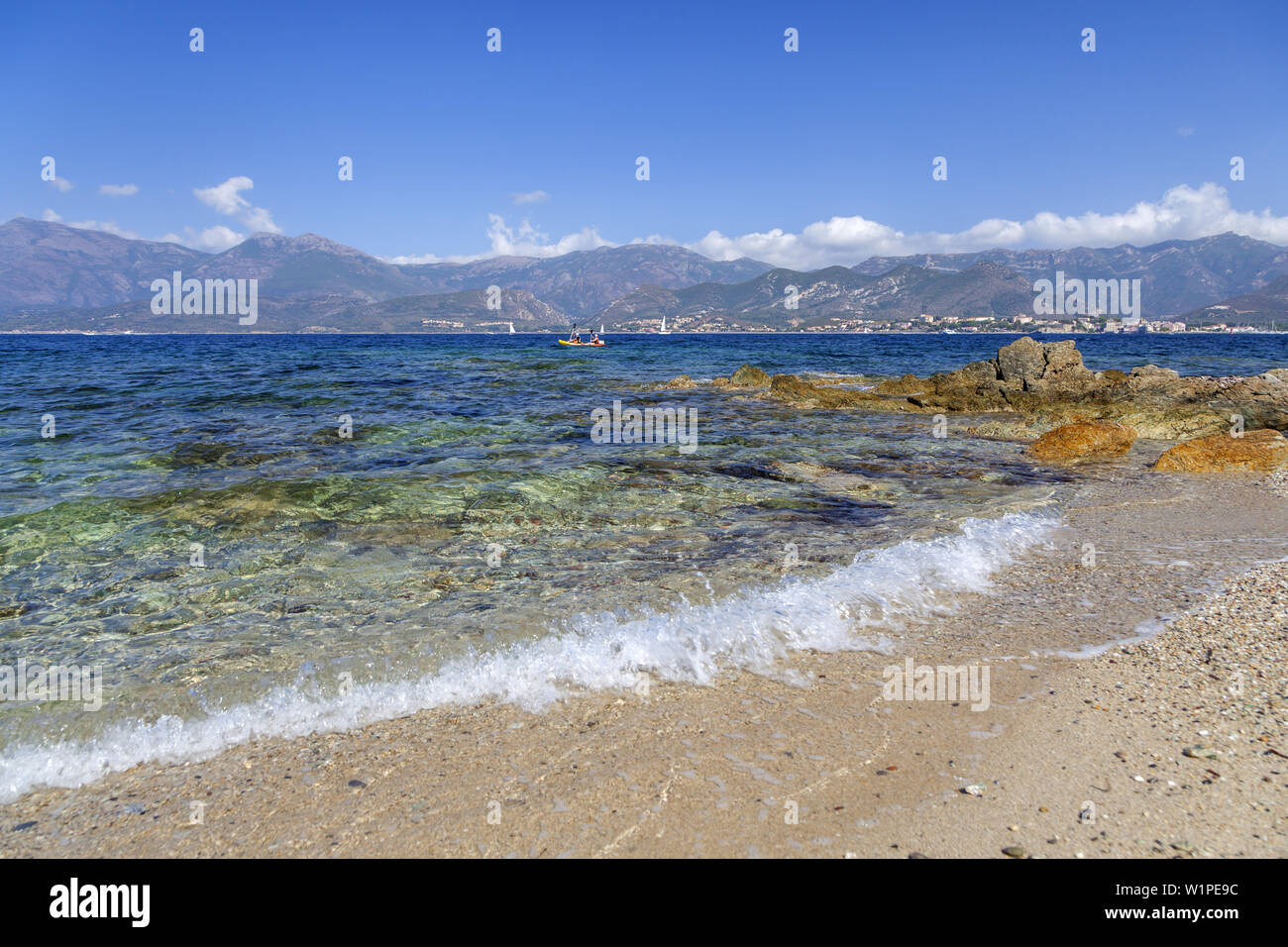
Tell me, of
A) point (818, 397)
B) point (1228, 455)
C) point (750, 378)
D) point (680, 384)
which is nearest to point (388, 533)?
point (1228, 455)

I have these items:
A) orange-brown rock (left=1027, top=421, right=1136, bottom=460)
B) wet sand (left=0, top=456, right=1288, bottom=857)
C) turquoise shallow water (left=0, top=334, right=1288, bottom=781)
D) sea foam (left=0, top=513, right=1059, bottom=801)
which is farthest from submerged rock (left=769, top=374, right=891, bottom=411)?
wet sand (left=0, top=456, right=1288, bottom=857)

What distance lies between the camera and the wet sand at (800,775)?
342cm

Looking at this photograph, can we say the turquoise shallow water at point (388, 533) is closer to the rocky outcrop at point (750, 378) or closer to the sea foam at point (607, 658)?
the sea foam at point (607, 658)

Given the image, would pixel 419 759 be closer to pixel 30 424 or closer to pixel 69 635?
pixel 69 635

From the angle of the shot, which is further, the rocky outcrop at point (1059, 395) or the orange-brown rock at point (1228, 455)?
the rocky outcrop at point (1059, 395)

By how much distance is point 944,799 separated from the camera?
3.69 m

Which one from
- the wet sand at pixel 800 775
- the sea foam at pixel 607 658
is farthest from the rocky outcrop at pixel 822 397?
the wet sand at pixel 800 775

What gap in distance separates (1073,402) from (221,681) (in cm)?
2400

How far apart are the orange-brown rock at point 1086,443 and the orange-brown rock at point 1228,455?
1213 mm

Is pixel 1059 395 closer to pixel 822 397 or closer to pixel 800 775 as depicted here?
pixel 822 397

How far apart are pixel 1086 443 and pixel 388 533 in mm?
14547

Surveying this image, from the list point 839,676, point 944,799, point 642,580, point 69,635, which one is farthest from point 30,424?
point 944,799

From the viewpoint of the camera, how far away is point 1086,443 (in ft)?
49.1

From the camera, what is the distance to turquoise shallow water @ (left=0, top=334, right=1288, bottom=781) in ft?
18.6
